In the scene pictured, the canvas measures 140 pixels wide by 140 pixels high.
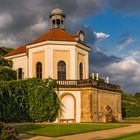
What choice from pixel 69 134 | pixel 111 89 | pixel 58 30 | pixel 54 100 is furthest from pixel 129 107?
pixel 69 134

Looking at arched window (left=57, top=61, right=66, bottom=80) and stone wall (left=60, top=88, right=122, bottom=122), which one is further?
arched window (left=57, top=61, right=66, bottom=80)

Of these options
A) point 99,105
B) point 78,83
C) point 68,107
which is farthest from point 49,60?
point 99,105

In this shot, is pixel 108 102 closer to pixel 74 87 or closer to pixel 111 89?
pixel 111 89

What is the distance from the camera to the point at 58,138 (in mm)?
23344

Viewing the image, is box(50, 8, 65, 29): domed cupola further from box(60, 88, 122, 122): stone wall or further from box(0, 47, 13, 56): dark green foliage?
box(0, 47, 13, 56): dark green foliage

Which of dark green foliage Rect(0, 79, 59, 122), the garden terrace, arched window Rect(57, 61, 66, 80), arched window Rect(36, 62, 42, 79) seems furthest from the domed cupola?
dark green foliage Rect(0, 79, 59, 122)

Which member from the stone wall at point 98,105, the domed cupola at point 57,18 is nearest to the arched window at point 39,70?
the stone wall at point 98,105

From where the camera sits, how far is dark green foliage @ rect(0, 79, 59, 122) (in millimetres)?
40438

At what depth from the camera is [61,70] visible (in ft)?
157

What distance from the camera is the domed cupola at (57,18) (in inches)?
2066

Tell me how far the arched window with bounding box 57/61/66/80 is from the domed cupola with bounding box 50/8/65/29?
280 inches

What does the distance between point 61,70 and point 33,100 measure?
7.57m

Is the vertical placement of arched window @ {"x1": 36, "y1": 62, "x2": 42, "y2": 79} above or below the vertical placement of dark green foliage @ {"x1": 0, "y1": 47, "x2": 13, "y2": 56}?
below

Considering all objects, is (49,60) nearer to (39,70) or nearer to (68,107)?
(39,70)
